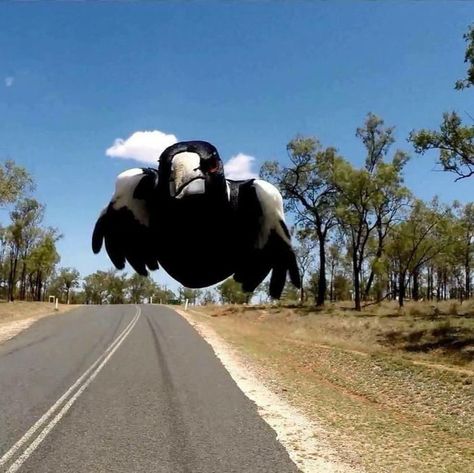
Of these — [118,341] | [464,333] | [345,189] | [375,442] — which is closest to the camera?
[345,189]

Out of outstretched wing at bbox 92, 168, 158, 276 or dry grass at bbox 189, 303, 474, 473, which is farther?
dry grass at bbox 189, 303, 474, 473

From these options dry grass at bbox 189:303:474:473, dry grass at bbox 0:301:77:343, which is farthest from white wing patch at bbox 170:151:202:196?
dry grass at bbox 0:301:77:343

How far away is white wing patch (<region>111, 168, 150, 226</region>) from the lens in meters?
1.08

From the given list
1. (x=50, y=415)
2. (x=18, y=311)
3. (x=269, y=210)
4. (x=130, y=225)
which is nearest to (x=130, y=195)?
(x=130, y=225)

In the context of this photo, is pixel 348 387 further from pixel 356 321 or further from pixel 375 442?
pixel 356 321

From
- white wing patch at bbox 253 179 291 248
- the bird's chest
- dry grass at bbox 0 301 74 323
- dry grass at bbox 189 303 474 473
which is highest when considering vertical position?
white wing patch at bbox 253 179 291 248

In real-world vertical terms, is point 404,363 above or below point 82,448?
above

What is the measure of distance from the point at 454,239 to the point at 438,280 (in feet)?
108

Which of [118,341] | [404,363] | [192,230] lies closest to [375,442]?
[404,363]

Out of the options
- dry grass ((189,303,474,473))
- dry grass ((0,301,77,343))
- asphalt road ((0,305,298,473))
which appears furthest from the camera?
dry grass ((0,301,77,343))

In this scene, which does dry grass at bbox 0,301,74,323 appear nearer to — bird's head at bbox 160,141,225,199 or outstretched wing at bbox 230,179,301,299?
outstretched wing at bbox 230,179,301,299

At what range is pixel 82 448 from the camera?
634 inches

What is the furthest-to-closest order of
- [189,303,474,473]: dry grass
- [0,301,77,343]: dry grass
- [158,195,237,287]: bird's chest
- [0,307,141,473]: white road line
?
[0,301,77,343]: dry grass
[0,307,141,473]: white road line
[189,303,474,473]: dry grass
[158,195,237,287]: bird's chest

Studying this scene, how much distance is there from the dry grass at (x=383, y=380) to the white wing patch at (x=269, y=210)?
252 centimetres
